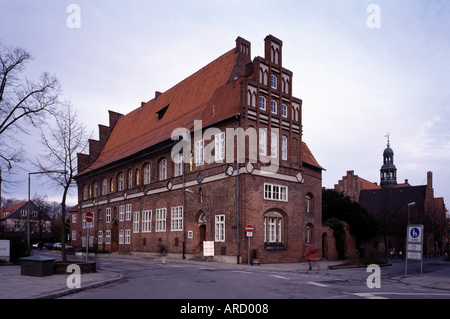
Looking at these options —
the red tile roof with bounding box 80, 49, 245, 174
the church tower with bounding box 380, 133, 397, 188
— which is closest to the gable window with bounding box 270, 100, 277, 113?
the red tile roof with bounding box 80, 49, 245, 174

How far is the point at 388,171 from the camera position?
96312 millimetres

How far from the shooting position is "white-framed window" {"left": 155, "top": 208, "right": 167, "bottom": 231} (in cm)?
4086

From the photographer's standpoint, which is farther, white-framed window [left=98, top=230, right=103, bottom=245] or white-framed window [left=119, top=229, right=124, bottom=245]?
white-framed window [left=98, top=230, right=103, bottom=245]

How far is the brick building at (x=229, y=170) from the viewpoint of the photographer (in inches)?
1246

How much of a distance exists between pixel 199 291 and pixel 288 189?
22568 millimetres

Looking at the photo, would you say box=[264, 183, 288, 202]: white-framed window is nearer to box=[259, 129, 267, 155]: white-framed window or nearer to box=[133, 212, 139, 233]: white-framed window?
box=[259, 129, 267, 155]: white-framed window

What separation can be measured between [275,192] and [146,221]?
16576 mm

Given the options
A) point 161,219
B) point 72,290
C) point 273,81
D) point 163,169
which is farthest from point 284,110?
point 72,290

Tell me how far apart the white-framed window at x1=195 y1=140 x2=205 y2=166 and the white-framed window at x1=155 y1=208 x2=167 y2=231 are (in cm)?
740

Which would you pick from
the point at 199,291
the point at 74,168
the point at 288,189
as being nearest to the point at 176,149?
the point at 288,189

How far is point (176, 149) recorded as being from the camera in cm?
3934

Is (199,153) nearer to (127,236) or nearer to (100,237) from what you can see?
(127,236)

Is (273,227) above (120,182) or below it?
below
